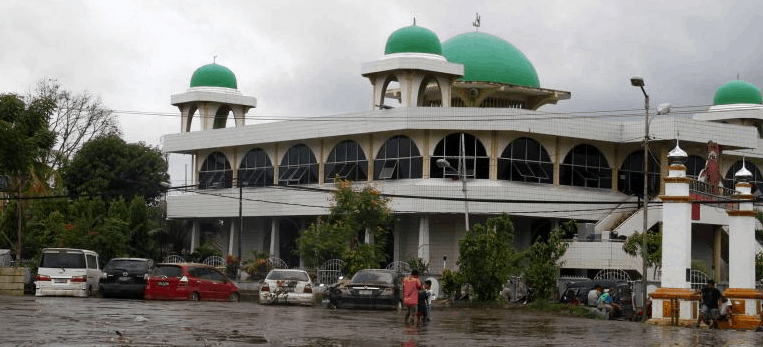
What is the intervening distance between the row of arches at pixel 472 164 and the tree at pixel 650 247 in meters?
7.00

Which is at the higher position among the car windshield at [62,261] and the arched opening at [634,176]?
the arched opening at [634,176]

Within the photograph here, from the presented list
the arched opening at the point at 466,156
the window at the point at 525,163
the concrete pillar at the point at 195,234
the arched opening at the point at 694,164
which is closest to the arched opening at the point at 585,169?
the window at the point at 525,163

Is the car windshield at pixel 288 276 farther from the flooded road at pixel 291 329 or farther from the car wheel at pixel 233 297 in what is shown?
the flooded road at pixel 291 329

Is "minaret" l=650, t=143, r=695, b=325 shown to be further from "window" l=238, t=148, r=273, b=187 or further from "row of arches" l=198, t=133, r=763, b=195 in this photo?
"window" l=238, t=148, r=273, b=187

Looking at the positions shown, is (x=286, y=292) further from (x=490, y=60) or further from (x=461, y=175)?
(x=490, y=60)

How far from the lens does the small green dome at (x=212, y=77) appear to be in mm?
64062

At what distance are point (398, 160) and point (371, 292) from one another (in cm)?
2096

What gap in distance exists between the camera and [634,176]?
55.1 metres

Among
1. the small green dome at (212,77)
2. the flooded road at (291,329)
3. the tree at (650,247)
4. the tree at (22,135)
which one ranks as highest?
the small green dome at (212,77)

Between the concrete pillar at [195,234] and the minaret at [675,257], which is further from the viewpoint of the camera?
the concrete pillar at [195,234]

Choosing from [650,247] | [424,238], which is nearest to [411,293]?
[650,247]

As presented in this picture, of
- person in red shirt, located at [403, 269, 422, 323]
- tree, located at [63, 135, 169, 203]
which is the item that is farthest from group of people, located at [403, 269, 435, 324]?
tree, located at [63, 135, 169, 203]

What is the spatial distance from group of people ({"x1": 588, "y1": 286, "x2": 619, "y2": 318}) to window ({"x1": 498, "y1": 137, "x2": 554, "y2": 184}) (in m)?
16.1

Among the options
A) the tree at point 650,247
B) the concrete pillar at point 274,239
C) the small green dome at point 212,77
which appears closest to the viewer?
the tree at point 650,247
